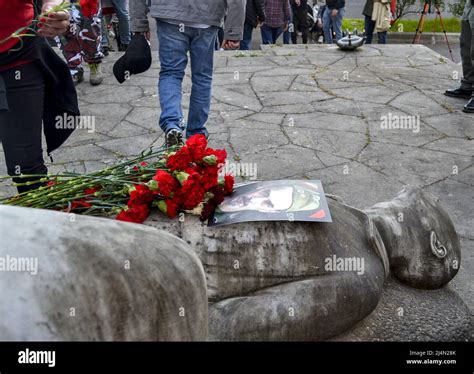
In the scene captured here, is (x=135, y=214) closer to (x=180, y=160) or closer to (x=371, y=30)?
(x=180, y=160)

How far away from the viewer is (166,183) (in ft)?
7.20

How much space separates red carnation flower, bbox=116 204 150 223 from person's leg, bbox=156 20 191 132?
78.8 inches

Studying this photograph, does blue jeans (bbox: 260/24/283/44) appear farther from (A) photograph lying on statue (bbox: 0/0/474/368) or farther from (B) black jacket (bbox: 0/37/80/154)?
(B) black jacket (bbox: 0/37/80/154)

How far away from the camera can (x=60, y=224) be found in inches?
54.7

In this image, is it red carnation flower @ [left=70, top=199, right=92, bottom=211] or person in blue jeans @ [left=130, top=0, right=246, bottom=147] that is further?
person in blue jeans @ [left=130, top=0, right=246, bottom=147]

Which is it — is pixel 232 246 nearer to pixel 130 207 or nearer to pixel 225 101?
pixel 130 207

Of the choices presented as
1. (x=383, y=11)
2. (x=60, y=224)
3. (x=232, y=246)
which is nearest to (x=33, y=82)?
(x=232, y=246)

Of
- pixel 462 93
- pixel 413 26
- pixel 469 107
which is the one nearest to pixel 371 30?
pixel 413 26

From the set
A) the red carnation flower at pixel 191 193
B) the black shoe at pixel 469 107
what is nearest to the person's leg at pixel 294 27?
the black shoe at pixel 469 107

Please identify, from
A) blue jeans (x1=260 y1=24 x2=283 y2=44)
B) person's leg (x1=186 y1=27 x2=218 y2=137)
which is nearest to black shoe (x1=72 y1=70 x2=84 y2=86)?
person's leg (x1=186 y1=27 x2=218 y2=137)

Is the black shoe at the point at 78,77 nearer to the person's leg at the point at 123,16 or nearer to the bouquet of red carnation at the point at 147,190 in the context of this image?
the person's leg at the point at 123,16

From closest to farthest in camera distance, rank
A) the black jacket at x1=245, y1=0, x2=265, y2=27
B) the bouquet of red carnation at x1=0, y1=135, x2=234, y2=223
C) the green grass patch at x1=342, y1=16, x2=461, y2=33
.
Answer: the bouquet of red carnation at x1=0, y1=135, x2=234, y2=223 < the black jacket at x1=245, y1=0, x2=265, y2=27 < the green grass patch at x1=342, y1=16, x2=461, y2=33

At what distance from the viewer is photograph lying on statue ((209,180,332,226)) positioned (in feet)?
7.19

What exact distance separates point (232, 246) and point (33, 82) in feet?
4.62
